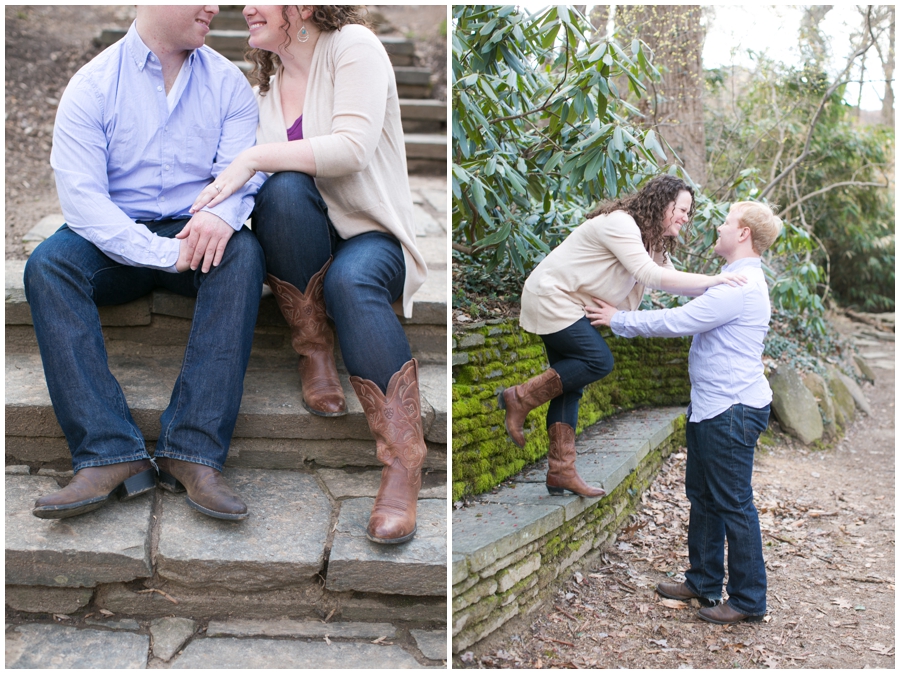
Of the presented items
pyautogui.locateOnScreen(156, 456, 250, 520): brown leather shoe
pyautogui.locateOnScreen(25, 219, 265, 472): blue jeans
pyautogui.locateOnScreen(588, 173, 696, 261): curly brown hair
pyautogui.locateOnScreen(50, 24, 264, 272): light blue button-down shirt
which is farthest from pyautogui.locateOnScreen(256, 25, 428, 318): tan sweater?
pyautogui.locateOnScreen(156, 456, 250, 520): brown leather shoe

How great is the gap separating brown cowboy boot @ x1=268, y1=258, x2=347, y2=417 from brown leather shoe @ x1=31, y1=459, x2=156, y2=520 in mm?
595

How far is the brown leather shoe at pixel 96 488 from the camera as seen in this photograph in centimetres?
217

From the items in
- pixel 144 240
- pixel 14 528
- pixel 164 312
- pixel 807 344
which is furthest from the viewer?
pixel 807 344

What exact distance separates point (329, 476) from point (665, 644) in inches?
54.7

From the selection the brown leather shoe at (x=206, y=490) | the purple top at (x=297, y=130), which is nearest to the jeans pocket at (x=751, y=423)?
the brown leather shoe at (x=206, y=490)

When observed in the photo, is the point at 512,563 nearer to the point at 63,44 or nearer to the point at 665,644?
the point at 665,644

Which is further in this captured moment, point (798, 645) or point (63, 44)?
point (63, 44)

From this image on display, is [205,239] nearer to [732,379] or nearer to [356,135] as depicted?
[356,135]

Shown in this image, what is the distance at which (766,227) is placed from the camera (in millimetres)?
2779

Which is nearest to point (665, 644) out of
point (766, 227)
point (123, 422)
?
point (766, 227)

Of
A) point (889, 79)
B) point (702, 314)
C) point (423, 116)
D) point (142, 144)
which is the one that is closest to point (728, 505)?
point (702, 314)

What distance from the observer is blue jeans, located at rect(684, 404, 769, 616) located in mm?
2791

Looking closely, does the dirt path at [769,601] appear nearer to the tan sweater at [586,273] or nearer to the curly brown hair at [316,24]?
the tan sweater at [586,273]

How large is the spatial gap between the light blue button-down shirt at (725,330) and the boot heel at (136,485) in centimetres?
168
